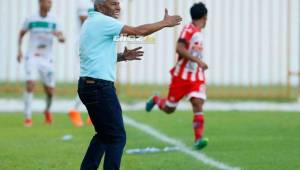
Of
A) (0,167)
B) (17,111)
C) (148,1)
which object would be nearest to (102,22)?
(0,167)

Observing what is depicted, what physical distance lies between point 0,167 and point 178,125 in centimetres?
582

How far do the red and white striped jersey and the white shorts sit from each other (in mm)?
4311

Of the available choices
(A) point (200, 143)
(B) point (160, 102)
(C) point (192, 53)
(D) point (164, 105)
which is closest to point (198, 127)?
(A) point (200, 143)

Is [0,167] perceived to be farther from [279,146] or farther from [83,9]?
[83,9]

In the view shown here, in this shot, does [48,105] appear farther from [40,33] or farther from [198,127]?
[198,127]

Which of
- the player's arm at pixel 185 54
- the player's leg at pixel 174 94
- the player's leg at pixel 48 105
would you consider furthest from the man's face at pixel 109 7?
the player's leg at pixel 48 105

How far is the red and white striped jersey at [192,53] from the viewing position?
48.0 feet

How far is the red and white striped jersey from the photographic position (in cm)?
1462

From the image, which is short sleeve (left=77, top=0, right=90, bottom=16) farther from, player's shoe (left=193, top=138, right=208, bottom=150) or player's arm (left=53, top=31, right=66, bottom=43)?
player's shoe (left=193, top=138, right=208, bottom=150)

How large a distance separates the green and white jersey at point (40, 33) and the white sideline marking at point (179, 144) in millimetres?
1877

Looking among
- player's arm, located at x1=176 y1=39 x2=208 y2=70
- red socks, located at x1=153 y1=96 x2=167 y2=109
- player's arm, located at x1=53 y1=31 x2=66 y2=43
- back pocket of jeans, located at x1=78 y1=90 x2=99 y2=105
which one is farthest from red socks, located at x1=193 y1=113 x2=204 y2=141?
player's arm, located at x1=53 y1=31 x2=66 y2=43

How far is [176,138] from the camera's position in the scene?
15.4m

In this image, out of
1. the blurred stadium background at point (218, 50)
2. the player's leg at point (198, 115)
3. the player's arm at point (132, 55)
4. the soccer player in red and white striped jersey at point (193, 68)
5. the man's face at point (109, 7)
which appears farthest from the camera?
the blurred stadium background at point (218, 50)

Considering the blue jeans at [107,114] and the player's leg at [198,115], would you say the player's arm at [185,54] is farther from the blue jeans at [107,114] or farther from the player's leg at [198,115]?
the blue jeans at [107,114]
